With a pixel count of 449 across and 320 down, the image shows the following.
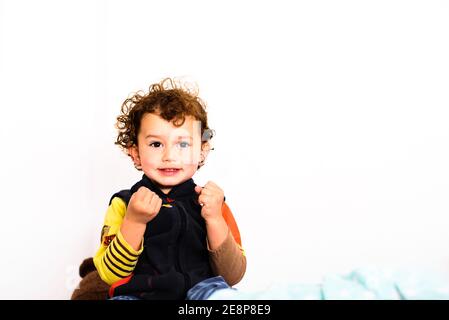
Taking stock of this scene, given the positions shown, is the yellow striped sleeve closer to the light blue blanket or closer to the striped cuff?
the striped cuff

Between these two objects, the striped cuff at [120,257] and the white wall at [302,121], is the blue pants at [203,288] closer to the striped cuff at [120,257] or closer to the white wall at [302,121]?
the striped cuff at [120,257]

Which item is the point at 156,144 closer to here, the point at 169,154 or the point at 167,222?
the point at 169,154

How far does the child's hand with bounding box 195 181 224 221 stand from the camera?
47.3 inches

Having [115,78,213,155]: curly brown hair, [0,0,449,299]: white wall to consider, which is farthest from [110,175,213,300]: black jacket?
[0,0,449,299]: white wall

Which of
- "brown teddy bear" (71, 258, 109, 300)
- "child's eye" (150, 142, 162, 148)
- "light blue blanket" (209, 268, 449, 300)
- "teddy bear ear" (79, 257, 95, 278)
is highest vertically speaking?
"child's eye" (150, 142, 162, 148)

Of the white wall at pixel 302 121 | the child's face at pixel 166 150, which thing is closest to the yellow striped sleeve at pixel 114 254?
the child's face at pixel 166 150

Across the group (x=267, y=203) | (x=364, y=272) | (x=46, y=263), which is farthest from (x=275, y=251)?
(x=364, y=272)

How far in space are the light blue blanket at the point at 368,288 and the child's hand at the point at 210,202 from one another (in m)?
0.30

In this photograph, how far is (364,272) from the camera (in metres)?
0.88

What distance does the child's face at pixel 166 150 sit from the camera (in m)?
1.26

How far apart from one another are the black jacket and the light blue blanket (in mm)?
269

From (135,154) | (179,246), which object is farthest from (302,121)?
(179,246)

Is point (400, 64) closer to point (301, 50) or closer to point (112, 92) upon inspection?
point (301, 50)
